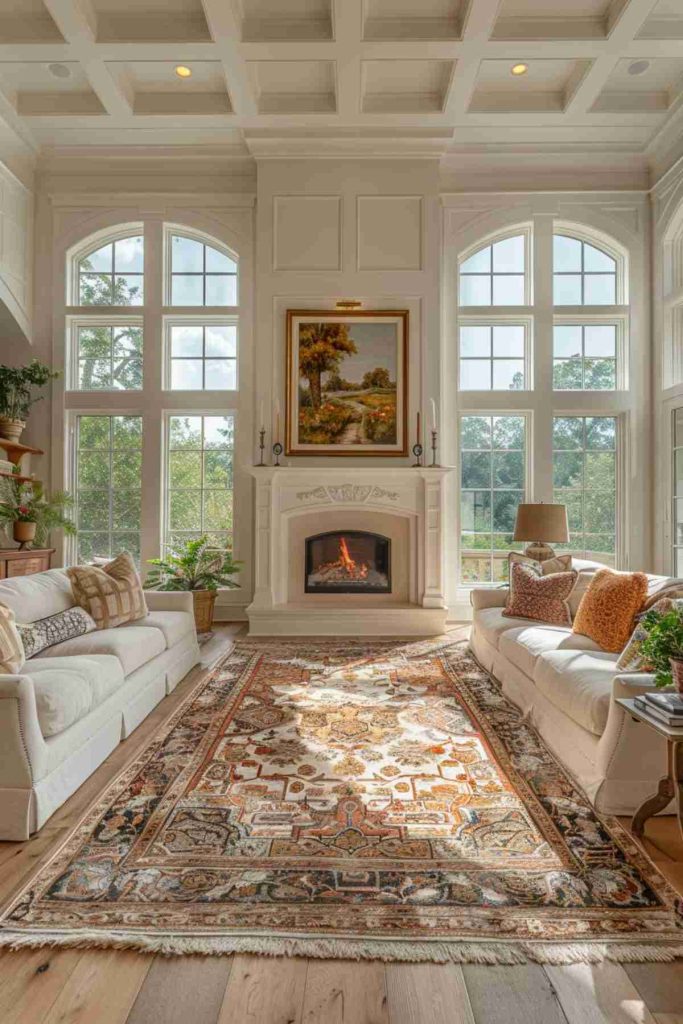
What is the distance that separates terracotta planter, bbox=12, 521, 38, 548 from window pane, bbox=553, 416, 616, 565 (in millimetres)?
4922

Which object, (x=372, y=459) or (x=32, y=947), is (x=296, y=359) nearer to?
(x=372, y=459)

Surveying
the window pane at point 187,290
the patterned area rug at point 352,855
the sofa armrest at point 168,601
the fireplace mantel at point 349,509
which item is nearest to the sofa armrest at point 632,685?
the patterned area rug at point 352,855

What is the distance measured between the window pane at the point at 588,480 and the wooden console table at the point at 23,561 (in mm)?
4908

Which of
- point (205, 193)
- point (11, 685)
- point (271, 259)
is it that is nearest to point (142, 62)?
point (205, 193)

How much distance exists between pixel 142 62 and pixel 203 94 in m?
0.57

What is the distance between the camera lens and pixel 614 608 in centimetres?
283

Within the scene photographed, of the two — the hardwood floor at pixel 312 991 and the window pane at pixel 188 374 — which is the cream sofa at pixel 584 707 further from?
the window pane at pixel 188 374

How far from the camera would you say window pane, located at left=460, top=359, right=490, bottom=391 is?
5.90 meters

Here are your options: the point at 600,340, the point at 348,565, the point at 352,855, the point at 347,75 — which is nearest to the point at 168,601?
the point at 348,565

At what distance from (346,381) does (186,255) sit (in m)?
2.21

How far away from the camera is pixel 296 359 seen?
5.54 meters

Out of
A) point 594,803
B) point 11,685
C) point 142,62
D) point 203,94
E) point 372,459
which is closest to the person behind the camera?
point 11,685

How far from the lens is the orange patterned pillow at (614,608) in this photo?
2.78m

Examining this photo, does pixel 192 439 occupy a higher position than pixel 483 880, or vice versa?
pixel 192 439
